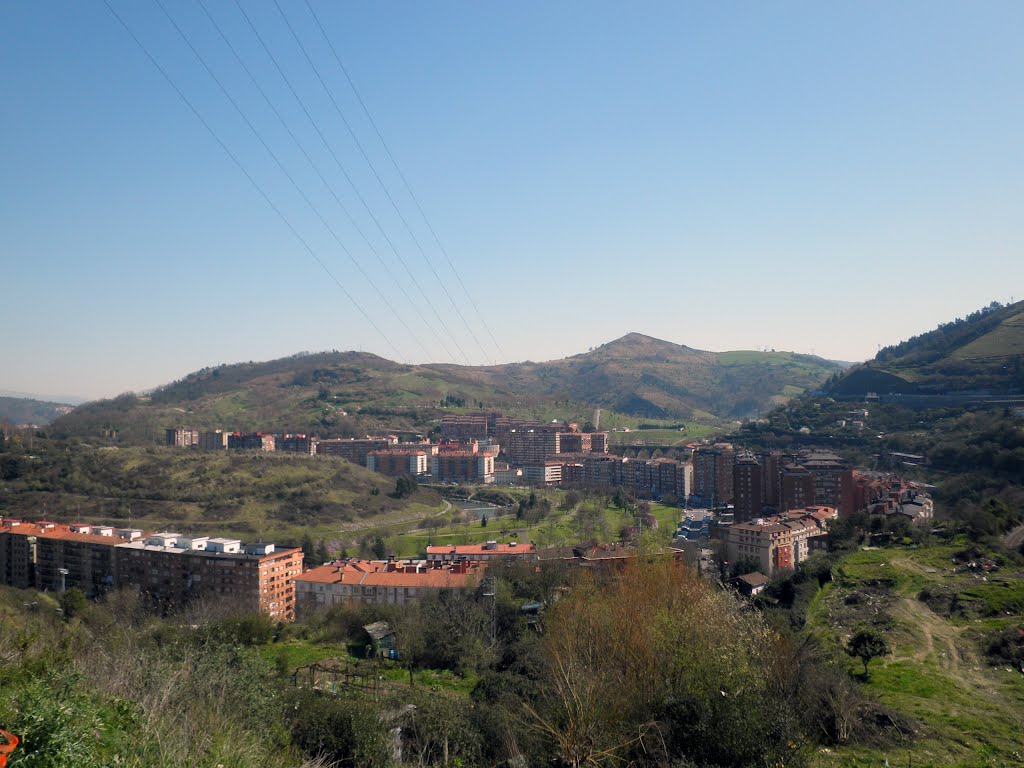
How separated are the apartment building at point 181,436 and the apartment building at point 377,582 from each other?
98.4ft

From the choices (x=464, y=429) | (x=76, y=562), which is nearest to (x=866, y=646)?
(x=76, y=562)

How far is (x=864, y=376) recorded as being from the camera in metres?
40.3

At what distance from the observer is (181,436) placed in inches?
1718

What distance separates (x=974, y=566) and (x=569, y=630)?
805 cm

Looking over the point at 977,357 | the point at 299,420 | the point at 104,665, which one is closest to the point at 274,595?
the point at 104,665

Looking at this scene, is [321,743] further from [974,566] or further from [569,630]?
[974,566]

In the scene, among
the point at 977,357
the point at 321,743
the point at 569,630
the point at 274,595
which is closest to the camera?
the point at 321,743

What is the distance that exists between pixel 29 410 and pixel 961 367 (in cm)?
9206

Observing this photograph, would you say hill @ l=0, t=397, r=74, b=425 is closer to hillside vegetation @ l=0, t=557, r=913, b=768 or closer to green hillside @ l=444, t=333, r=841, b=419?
green hillside @ l=444, t=333, r=841, b=419

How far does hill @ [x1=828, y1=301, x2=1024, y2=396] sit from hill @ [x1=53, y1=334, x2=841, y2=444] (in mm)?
22585

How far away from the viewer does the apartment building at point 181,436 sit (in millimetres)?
43125

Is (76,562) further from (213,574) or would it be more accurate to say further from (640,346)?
(640,346)

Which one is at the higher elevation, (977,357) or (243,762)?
(977,357)

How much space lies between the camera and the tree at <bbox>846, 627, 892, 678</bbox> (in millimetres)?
7961
